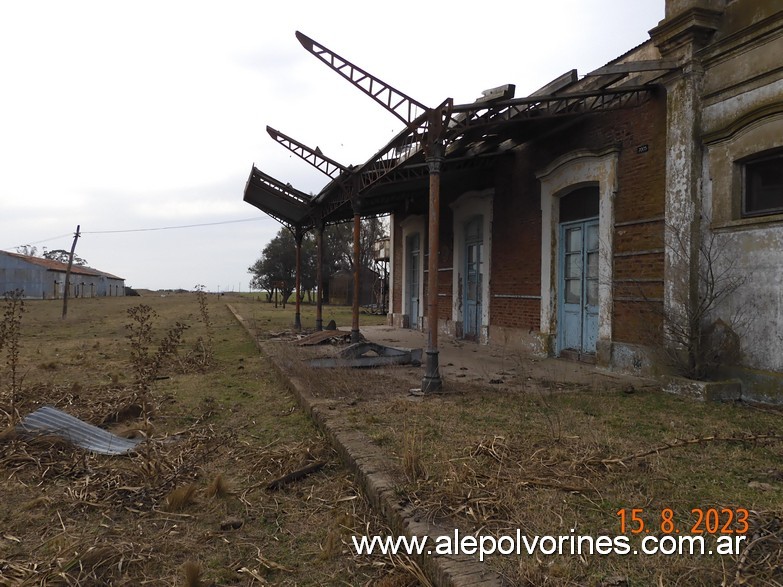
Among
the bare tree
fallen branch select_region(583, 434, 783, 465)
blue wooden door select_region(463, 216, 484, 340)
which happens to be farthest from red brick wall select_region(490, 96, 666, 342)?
fallen branch select_region(583, 434, 783, 465)

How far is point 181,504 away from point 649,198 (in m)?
6.78

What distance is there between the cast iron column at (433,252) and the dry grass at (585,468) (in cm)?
31

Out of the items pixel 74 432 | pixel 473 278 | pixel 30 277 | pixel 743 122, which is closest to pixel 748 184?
pixel 743 122

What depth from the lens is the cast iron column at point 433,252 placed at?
6.15 m

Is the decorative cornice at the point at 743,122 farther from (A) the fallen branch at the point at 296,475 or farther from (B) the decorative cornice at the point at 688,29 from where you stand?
(A) the fallen branch at the point at 296,475

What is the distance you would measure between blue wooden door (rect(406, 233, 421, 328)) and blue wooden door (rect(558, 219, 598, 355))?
6.40m

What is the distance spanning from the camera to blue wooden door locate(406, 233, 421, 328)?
49.8 ft

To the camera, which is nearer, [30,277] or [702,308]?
[702,308]

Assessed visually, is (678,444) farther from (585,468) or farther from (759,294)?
(759,294)

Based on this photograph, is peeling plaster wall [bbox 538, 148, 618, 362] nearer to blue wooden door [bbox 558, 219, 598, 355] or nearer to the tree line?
blue wooden door [bbox 558, 219, 598, 355]

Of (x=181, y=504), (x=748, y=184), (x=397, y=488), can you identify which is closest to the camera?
(x=397, y=488)

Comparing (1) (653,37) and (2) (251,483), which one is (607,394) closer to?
(2) (251,483)

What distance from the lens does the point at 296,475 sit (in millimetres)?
3840

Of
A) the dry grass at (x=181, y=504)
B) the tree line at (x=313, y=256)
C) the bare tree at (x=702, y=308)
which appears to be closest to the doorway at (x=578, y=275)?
the bare tree at (x=702, y=308)
